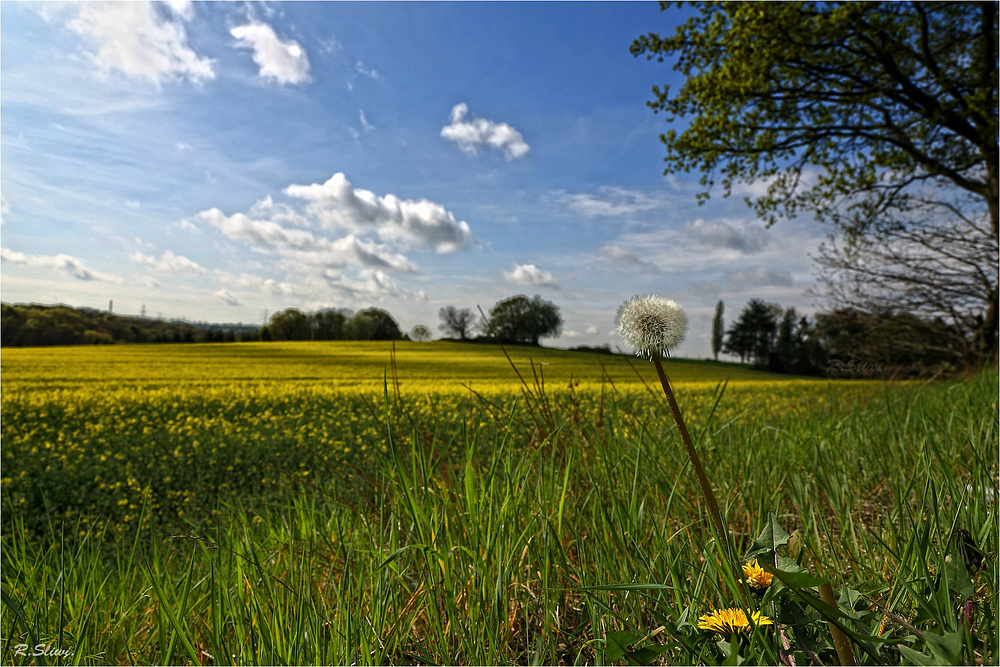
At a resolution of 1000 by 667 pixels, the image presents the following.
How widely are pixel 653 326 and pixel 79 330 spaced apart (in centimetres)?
4409

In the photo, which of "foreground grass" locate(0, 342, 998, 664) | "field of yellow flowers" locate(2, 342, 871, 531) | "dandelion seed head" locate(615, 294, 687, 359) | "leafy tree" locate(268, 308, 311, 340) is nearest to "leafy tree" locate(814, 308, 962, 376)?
"field of yellow flowers" locate(2, 342, 871, 531)

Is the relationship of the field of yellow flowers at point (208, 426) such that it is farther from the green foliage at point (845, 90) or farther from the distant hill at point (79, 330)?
the distant hill at point (79, 330)

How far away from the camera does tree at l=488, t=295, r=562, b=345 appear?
3175cm

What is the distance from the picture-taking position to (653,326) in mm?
978

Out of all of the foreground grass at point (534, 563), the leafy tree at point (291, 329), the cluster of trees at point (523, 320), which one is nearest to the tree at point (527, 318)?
the cluster of trees at point (523, 320)

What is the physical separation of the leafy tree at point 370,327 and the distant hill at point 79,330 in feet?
29.4

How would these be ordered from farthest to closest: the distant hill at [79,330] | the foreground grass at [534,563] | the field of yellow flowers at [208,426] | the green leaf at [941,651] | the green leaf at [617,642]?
the distant hill at [79,330], the field of yellow flowers at [208,426], the foreground grass at [534,563], the green leaf at [617,642], the green leaf at [941,651]

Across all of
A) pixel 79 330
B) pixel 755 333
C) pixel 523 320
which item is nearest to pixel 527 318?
pixel 523 320

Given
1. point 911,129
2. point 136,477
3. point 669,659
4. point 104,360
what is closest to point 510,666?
point 669,659

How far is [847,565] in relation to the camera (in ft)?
5.23

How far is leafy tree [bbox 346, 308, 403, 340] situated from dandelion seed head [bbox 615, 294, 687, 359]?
44.3 metres

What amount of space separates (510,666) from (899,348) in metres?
12.6

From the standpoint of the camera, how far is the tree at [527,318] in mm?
31753

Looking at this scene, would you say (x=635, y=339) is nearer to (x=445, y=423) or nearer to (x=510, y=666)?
(x=510, y=666)
